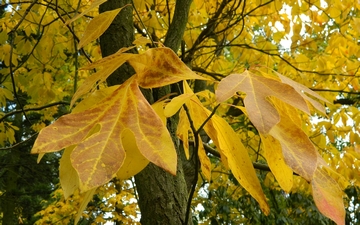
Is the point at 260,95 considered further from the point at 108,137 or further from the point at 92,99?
the point at 92,99

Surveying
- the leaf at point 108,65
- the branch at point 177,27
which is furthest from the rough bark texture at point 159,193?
the leaf at point 108,65

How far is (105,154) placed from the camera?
14.7 inches

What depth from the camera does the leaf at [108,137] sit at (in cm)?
36

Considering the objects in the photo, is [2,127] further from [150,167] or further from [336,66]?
[336,66]

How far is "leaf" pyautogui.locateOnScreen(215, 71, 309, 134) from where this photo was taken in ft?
1.17

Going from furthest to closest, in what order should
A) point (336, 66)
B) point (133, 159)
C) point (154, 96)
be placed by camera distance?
point (336, 66), point (154, 96), point (133, 159)

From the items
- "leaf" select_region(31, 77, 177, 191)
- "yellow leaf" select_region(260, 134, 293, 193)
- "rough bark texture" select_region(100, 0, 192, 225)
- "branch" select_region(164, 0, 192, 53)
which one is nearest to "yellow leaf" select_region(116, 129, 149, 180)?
"leaf" select_region(31, 77, 177, 191)

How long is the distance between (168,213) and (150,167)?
0.11 metres

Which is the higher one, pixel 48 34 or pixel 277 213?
pixel 48 34

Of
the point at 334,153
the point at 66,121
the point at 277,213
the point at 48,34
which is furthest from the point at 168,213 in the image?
the point at 277,213

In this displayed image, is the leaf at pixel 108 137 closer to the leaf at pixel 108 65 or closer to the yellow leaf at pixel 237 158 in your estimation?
the leaf at pixel 108 65

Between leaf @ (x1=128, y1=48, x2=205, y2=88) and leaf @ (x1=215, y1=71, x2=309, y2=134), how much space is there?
0.06 meters

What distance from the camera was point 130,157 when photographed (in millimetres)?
475

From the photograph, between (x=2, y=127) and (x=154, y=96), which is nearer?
(x=154, y=96)
